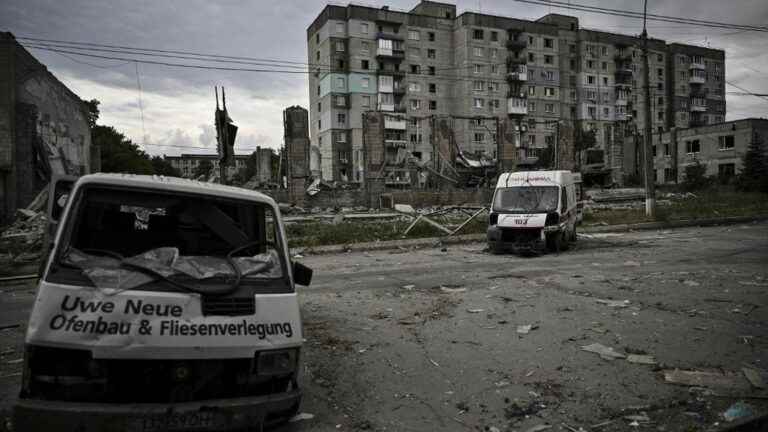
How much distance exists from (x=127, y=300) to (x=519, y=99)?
65.4 meters

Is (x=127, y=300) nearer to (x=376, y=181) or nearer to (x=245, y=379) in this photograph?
(x=245, y=379)

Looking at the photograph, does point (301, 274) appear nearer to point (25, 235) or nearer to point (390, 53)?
point (25, 235)

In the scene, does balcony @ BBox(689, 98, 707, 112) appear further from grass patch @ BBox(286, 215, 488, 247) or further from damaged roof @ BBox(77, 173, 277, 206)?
damaged roof @ BBox(77, 173, 277, 206)

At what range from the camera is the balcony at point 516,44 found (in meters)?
62.7

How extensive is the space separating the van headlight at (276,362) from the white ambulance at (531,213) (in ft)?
34.7

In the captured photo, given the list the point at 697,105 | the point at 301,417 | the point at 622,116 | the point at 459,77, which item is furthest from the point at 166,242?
the point at 697,105

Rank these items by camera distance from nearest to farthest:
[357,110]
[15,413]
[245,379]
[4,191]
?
1. [15,413]
2. [245,379]
3. [4,191]
4. [357,110]

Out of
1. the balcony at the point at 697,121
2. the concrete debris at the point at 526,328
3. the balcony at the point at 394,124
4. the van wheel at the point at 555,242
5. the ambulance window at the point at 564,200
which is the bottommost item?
the concrete debris at the point at 526,328

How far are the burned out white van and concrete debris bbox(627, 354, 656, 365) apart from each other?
346 centimetres

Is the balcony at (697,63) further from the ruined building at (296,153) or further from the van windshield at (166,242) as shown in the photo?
the van windshield at (166,242)

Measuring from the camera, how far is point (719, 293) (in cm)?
764

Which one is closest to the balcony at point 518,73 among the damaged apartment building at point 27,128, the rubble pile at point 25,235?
the damaged apartment building at point 27,128

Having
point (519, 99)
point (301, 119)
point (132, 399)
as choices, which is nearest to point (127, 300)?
point (132, 399)

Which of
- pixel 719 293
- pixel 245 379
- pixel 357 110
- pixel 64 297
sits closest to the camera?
pixel 64 297
